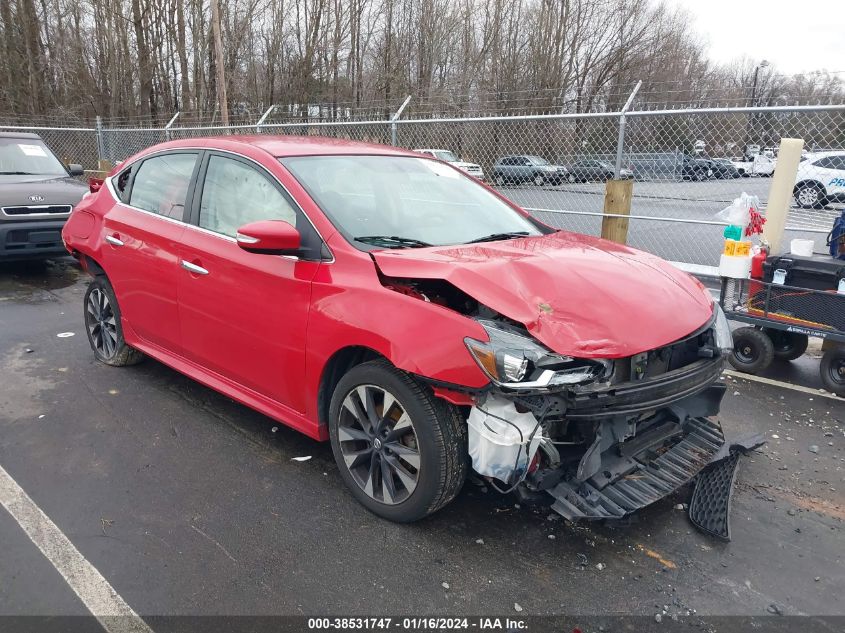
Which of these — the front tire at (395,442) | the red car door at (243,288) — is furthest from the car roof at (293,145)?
the front tire at (395,442)

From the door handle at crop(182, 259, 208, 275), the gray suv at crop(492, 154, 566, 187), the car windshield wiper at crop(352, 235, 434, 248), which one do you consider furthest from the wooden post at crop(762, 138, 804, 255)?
the gray suv at crop(492, 154, 566, 187)

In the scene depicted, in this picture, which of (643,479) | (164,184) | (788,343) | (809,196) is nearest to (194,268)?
(164,184)

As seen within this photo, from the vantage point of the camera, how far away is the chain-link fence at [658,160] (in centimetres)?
709

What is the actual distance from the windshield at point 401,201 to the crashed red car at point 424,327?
0.5 inches

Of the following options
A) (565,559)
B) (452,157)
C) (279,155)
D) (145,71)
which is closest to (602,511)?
(565,559)

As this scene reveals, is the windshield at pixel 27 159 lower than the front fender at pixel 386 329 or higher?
higher

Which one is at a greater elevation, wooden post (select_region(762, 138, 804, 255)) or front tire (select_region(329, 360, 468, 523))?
wooden post (select_region(762, 138, 804, 255))

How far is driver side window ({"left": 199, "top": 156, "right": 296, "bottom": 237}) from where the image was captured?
3.34m

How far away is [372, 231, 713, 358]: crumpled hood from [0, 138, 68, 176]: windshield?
26.7 feet

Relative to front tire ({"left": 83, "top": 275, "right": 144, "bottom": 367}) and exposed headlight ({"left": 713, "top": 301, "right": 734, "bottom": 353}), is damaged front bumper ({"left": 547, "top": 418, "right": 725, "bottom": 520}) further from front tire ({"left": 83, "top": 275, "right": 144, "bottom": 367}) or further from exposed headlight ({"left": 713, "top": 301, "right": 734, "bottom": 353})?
front tire ({"left": 83, "top": 275, "right": 144, "bottom": 367})

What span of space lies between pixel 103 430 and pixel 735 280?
15.6 feet

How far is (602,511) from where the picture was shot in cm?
255

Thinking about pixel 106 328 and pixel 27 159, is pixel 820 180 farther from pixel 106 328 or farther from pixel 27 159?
pixel 27 159

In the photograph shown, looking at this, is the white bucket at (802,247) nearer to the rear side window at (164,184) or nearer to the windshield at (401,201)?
the windshield at (401,201)
